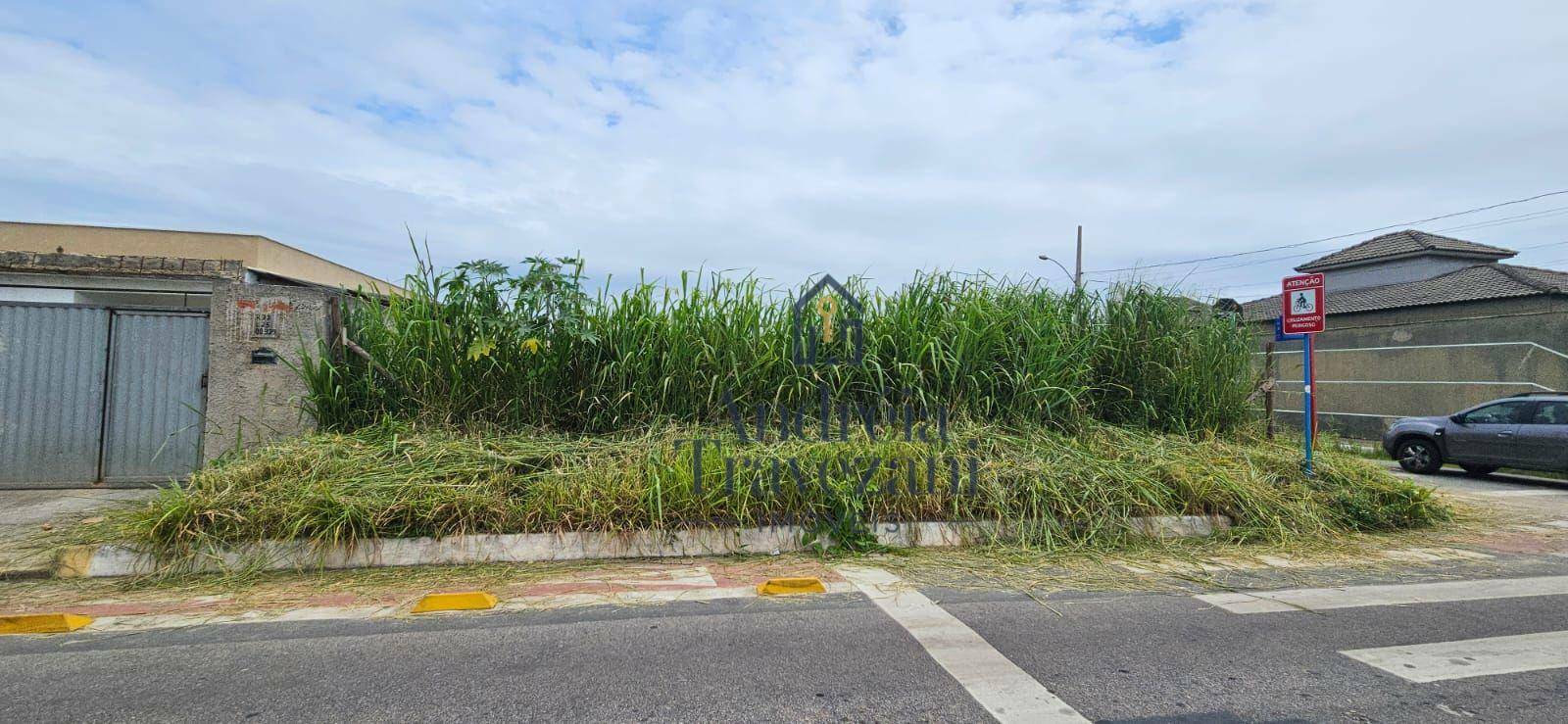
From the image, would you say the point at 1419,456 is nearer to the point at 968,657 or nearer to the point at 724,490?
the point at 724,490

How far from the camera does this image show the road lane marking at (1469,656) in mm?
3783

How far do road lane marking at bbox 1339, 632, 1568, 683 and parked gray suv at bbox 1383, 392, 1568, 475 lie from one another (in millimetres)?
9576

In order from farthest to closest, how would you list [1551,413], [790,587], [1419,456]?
1. [1419,456]
2. [1551,413]
3. [790,587]

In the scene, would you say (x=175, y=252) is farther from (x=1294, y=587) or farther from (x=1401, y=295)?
(x=1401, y=295)

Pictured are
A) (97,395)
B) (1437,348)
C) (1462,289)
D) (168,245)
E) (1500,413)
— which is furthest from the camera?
(168,245)

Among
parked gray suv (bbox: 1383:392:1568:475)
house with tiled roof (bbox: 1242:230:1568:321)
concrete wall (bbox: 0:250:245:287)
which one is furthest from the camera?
house with tiled roof (bbox: 1242:230:1568:321)

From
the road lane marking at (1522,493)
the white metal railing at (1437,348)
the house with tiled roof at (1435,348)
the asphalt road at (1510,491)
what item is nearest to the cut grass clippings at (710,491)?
the asphalt road at (1510,491)

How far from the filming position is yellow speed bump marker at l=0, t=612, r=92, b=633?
427 cm

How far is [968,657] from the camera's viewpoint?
394cm

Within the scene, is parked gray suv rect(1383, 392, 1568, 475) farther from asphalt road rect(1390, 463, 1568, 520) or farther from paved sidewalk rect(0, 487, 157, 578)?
paved sidewalk rect(0, 487, 157, 578)

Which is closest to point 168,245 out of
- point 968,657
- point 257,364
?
point 257,364

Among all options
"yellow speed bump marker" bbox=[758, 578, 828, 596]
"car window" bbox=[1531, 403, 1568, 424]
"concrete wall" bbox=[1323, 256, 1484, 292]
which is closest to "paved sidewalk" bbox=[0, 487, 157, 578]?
"yellow speed bump marker" bbox=[758, 578, 828, 596]

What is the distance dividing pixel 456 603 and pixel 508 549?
3.09ft

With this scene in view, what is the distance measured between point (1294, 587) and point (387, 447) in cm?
668
